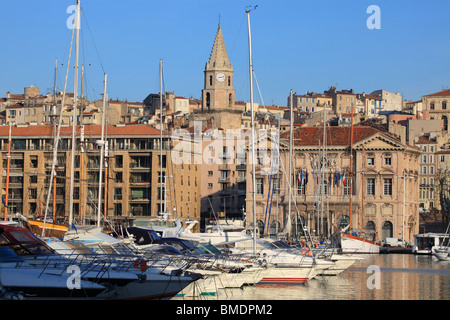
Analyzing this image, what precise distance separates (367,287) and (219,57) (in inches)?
3006

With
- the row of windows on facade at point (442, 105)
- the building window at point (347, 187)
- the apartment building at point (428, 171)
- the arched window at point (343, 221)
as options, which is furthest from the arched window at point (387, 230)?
the row of windows on facade at point (442, 105)

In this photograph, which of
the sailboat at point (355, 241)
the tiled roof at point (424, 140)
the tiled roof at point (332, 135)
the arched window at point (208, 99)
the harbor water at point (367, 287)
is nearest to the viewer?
the harbor water at point (367, 287)

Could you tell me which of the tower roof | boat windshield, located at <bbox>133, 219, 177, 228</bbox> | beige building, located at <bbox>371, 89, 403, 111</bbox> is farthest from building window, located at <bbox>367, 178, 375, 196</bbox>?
beige building, located at <bbox>371, 89, 403, 111</bbox>

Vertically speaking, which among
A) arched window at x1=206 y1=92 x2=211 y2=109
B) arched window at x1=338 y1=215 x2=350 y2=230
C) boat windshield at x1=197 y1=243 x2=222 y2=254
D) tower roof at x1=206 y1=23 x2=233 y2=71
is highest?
tower roof at x1=206 y1=23 x2=233 y2=71

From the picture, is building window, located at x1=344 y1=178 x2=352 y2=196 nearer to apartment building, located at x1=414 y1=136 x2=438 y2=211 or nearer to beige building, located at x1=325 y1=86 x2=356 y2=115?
apartment building, located at x1=414 y1=136 x2=438 y2=211

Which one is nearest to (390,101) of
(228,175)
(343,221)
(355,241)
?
(228,175)

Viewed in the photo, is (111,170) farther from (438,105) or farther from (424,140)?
(438,105)

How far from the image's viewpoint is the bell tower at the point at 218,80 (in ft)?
376

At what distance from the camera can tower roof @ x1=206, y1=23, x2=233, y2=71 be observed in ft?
373

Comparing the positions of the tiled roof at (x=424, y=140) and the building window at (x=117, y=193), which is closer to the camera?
the building window at (x=117, y=193)

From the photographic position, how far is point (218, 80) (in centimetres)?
11519

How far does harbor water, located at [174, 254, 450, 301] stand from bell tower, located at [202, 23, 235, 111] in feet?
201

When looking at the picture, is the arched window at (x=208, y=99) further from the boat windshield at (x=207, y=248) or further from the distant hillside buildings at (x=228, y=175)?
the boat windshield at (x=207, y=248)
